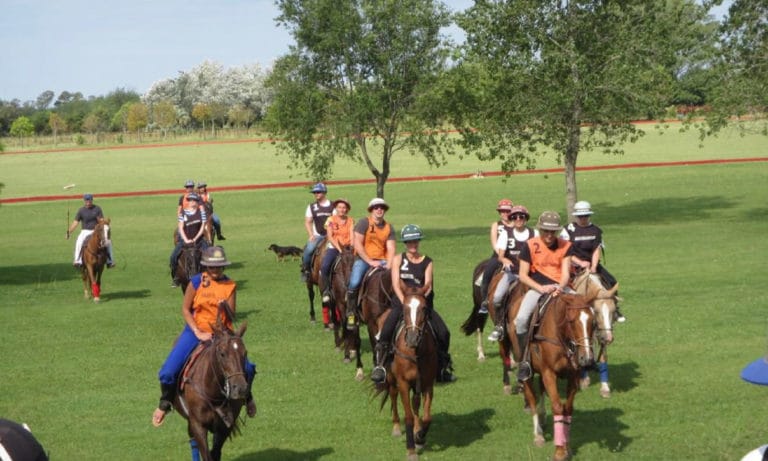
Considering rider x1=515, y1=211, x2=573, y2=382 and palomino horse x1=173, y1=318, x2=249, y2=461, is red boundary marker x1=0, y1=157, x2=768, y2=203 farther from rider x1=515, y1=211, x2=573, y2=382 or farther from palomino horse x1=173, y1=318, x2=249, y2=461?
palomino horse x1=173, y1=318, x2=249, y2=461

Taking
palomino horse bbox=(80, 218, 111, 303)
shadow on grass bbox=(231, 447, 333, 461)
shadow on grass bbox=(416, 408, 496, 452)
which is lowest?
shadow on grass bbox=(231, 447, 333, 461)

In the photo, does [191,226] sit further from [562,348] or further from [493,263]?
[562,348]

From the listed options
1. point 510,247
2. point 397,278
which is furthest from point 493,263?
point 397,278

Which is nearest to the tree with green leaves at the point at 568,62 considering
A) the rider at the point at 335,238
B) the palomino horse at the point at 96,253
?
the palomino horse at the point at 96,253

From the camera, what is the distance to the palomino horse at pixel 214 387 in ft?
35.1

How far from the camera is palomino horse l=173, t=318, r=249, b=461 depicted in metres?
10.7

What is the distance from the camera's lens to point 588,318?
469 inches

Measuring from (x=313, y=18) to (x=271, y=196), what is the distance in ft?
77.2

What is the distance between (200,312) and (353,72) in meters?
29.2

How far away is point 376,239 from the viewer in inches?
661

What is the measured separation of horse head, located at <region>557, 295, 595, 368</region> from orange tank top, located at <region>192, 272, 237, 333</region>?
3.82 m

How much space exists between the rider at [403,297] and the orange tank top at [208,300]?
7.04 ft

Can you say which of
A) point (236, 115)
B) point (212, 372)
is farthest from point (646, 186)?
point (236, 115)

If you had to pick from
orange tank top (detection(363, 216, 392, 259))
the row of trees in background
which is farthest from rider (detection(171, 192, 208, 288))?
the row of trees in background
